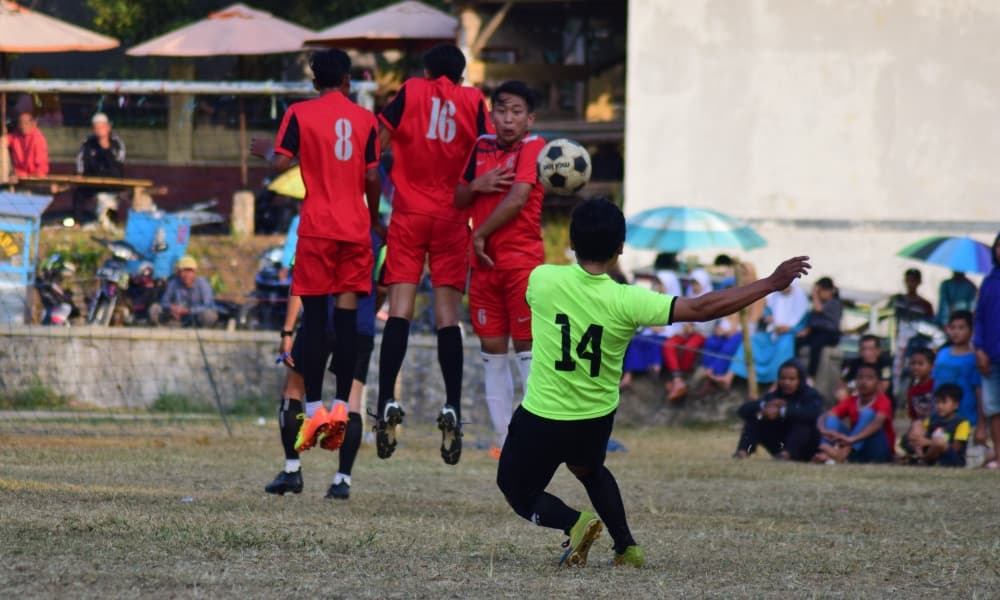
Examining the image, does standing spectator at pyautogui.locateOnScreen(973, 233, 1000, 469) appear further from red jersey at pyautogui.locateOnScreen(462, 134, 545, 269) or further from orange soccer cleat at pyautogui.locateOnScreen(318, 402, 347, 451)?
orange soccer cleat at pyautogui.locateOnScreen(318, 402, 347, 451)

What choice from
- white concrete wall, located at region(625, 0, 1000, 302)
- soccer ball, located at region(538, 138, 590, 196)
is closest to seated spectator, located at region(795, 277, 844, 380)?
white concrete wall, located at region(625, 0, 1000, 302)

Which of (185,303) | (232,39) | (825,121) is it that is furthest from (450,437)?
(232,39)

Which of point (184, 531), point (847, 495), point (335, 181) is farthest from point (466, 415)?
point (184, 531)

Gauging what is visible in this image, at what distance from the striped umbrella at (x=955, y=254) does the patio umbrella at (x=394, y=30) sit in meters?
9.38

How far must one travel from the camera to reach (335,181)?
9.57 meters

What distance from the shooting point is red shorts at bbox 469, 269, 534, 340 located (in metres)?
9.77

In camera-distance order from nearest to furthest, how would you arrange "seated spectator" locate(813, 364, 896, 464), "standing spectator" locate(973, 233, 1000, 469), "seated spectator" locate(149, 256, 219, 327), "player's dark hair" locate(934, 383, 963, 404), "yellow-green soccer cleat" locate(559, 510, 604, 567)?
"yellow-green soccer cleat" locate(559, 510, 604, 567)
"standing spectator" locate(973, 233, 1000, 469)
"player's dark hair" locate(934, 383, 963, 404)
"seated spectator" locate(813, 364, 896, 464)
"seated spectator" locate(149, 256, 219, 327)

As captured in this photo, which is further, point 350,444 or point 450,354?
point 350,444

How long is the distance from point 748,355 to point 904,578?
10.9 meters

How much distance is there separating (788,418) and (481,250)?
21.0 feet

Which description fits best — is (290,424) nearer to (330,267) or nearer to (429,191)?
(330,267)

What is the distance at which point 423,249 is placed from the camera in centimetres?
995

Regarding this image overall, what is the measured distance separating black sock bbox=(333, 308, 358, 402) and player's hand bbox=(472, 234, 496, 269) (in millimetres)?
855

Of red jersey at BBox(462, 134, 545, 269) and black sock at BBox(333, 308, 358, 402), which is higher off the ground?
red jersey at BBox(462, 134, 545, 269)
